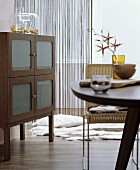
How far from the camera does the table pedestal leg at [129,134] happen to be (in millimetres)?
2494

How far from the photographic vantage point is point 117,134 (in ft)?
14.6

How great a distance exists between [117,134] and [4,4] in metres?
1.81

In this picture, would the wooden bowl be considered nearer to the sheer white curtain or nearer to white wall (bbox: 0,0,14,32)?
white wall (bbox: 0,0,14,32)

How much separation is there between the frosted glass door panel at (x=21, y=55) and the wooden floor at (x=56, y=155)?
781 millimetres

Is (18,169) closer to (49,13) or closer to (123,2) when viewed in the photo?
(49,13)

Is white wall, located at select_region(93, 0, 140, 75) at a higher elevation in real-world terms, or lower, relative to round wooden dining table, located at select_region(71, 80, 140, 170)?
higher

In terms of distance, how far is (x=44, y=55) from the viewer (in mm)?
4109

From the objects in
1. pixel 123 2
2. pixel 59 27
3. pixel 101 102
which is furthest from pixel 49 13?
pixel 101 102

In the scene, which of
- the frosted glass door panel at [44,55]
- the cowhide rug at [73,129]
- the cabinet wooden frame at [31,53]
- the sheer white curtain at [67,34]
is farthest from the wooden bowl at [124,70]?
the sheer white curtain at [67,34]

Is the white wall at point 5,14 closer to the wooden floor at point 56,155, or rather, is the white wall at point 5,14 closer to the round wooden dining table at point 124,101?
the wooden floor at point 56,155

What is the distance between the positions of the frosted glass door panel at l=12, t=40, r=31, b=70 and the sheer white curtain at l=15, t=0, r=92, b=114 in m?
1.93

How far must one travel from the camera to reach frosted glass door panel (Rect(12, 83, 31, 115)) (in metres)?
3.60

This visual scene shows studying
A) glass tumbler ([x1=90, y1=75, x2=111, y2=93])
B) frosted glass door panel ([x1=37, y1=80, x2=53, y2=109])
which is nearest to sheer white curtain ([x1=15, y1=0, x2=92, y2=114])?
frosted glass door panel ([x1=37, y1=80, x2=53, y2=109])

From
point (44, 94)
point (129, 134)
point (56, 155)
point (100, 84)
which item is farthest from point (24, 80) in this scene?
point (100, 84)
